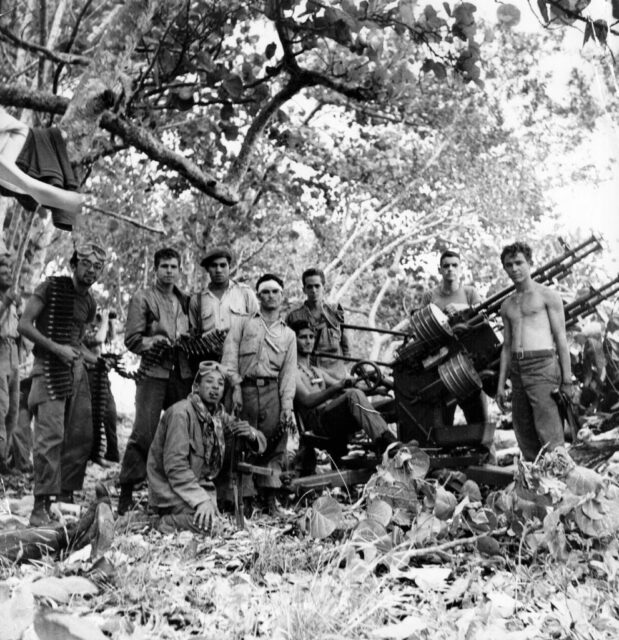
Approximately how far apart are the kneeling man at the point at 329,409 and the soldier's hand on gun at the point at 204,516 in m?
1.87

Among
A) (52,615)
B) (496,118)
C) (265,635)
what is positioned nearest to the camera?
(52,615)

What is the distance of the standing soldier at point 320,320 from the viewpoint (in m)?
7.39

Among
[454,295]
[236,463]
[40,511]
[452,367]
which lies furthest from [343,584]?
[454,295]

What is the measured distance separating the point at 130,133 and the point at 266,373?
2.01 metres

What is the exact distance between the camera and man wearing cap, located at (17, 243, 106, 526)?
18.1 feet

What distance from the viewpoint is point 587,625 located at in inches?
115

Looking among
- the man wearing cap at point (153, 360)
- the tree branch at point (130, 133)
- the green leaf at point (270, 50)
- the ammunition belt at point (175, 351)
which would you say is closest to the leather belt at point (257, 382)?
the ammunition belt at point (175, 351)

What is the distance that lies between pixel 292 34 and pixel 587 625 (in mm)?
5193

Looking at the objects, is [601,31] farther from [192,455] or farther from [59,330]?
[59,330]

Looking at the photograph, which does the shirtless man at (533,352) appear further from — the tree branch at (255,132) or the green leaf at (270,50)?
the green leaf at (270,50)

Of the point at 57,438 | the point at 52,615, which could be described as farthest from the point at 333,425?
the point at 52,615

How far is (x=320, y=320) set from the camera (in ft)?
24.6

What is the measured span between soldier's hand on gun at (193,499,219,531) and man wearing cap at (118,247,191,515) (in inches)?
50.6

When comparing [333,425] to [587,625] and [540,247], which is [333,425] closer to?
[587,625]
